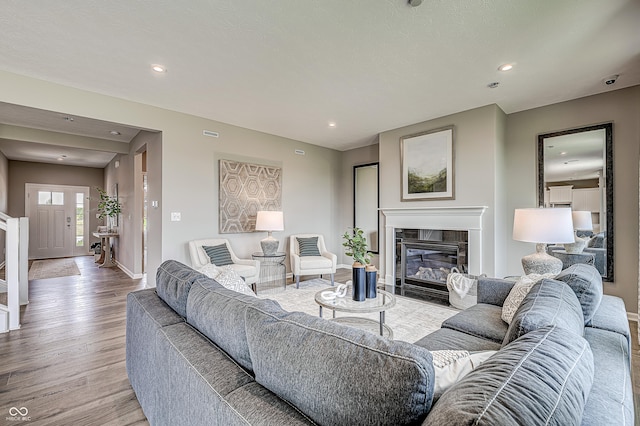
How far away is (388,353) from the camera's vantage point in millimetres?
707

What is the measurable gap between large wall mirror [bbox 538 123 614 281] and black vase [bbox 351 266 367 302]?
120 inches

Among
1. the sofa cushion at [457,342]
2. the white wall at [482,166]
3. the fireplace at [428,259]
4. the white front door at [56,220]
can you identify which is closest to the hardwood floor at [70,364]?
the sofa cushion at [457,342]

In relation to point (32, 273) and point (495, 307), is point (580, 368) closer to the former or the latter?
point (495, 307)

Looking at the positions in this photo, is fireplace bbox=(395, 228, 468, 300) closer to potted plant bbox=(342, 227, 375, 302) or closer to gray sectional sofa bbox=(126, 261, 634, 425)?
potted plant bbox=(342, 227, 375, 302)

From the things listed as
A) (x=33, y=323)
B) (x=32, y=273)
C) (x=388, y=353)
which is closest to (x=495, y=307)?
(x=388, y=353)

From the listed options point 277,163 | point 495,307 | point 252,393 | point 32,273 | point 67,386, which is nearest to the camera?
point 252,393

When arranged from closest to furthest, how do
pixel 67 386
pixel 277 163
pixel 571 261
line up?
pixel 67 386 < pixel 571 261 < pixel 277 163

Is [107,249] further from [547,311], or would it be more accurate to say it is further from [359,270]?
[547,311]

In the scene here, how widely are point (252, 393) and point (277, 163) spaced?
4801 millimetres

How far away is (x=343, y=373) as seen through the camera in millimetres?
726

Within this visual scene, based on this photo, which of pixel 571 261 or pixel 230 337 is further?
pixel 571 261

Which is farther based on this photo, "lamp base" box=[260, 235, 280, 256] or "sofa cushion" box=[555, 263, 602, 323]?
"lamp base" box=[260, 235, 280, 256]

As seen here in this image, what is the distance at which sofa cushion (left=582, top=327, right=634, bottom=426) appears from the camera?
79 centimetres

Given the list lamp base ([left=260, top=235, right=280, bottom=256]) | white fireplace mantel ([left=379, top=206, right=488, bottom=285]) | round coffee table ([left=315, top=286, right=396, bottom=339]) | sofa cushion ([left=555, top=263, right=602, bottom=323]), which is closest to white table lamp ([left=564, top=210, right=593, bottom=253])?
white fireplace mantel ([left=379, top=206, right=488, bottom=285])
